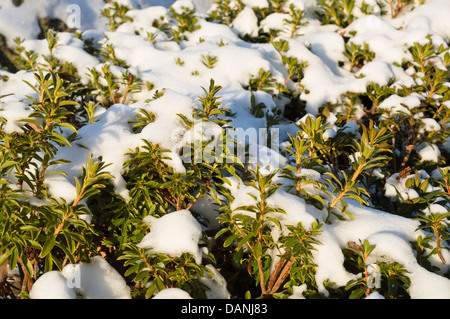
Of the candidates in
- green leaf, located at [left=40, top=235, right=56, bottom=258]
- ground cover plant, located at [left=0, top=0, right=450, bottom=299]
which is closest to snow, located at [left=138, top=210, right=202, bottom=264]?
ground cover plant, located at [left=0, top=0, right=450, bottom=299]

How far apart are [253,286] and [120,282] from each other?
3.12 feet

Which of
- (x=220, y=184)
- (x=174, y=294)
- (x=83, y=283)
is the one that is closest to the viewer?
(x=174, y=294)

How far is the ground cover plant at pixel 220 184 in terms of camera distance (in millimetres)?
1932

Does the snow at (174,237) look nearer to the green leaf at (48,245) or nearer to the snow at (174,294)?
the snow at (174,294)

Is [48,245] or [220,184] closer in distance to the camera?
[48,245]

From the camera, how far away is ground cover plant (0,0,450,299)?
193 cm

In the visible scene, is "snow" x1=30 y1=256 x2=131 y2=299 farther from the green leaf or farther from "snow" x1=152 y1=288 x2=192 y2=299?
"snow" x1=152 y1=288 x2=192 y2=299

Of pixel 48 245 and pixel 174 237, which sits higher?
pixel 48 245

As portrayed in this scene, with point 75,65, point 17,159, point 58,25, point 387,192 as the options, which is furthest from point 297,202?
point 58,25

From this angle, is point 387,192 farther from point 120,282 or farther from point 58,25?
point 58,25

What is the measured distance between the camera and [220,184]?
2.49m

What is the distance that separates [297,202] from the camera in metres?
2.22

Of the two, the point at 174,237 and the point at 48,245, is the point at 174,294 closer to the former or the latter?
the point at 174,237

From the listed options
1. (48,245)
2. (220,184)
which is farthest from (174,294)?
(220,184)
